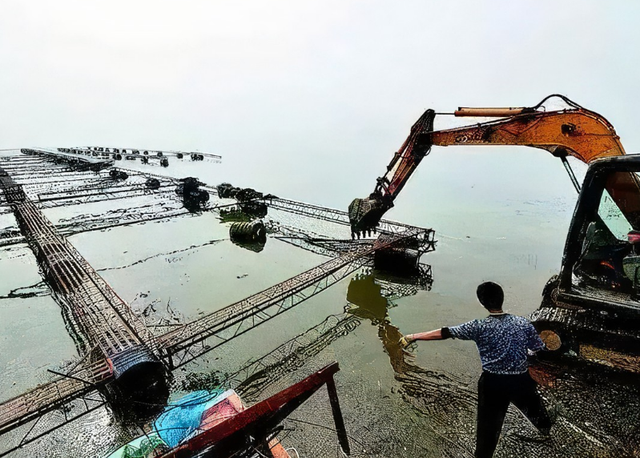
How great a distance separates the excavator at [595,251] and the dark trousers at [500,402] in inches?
109

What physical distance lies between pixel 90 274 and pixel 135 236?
10.5 metres

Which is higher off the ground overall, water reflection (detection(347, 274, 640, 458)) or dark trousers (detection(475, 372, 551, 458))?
dark trousers (detection(475, 372, 551, 458))

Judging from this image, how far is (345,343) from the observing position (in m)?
10.3

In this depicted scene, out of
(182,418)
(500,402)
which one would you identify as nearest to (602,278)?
(500,402)

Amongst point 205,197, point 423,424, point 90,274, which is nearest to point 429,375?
point 423,424

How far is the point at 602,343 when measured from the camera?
6.04 meters

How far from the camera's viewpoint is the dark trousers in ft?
13.4

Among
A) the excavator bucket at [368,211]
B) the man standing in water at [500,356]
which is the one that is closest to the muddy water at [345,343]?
the man standing in water at [500,356]

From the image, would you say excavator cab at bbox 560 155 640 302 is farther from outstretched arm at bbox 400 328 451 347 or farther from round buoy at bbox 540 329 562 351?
outstretched arm at bbox 400 328 451 347

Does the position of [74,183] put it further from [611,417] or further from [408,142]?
[611,417]

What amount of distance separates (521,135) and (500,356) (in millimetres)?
7653

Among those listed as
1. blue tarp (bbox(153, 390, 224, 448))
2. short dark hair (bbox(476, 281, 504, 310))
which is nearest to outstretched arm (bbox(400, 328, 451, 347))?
short dark hair (bbox(476, 281, 504, 310))

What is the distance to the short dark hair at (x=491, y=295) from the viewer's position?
398 cm

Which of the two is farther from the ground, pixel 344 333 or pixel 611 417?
pixel 611 417
